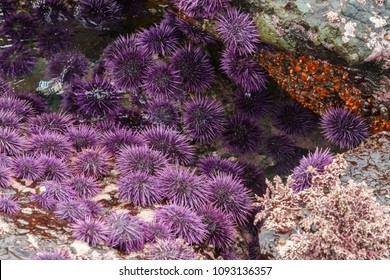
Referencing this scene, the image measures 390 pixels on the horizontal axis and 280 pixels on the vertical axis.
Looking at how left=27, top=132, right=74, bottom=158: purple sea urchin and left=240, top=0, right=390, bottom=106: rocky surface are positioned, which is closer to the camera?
left=240, top=0, right=390, bottom=106: rocky surface

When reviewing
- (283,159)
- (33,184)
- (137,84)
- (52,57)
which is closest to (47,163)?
(33,184)

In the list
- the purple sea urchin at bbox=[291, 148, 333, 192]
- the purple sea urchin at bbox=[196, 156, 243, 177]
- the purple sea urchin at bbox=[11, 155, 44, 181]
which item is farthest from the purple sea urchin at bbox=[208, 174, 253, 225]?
the purple sea urchin at bbox=[11, 155, 44, 181]

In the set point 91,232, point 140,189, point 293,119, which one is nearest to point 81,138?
point 140,189

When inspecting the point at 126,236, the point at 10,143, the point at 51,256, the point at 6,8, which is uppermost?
the point at 6,8

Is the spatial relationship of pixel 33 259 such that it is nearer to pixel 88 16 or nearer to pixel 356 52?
pixel 356 52

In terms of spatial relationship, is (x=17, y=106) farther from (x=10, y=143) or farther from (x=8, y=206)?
(x=8, y=206)

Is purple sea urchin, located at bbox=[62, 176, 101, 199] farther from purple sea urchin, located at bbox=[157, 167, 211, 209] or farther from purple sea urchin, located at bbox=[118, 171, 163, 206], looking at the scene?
purple sea urchin, located at bbox=[157, 167, 211, 209]

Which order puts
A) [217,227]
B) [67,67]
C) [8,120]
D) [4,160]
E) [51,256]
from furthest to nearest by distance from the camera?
[67,67] < [8,120] < [4,160] < [217,227] < [51,256]
